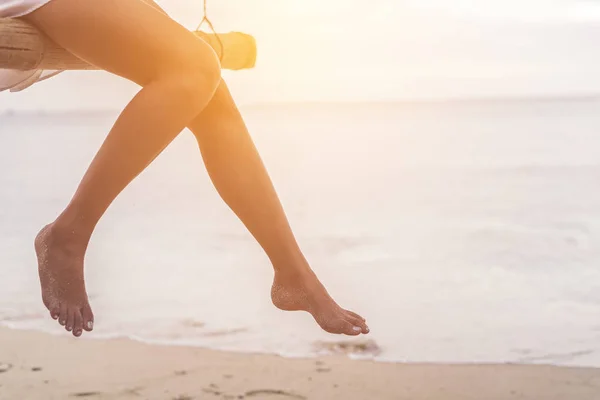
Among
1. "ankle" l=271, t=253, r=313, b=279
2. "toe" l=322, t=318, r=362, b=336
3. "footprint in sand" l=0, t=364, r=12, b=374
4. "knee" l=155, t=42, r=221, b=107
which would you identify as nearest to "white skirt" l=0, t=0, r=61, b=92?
"knee" l=155, t=42, r=221, b=107

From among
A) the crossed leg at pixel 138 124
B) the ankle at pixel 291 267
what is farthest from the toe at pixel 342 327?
the crossed leg at pixel 138 124

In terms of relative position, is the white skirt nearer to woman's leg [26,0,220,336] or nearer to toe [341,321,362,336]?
woman's leg [26,0,220,336]

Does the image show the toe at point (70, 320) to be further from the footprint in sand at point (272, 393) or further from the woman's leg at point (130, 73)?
the footprint in sand at point (272, 393)

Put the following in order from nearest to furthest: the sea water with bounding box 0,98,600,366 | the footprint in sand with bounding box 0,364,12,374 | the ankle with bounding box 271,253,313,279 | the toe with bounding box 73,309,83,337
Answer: the toe with bounding box 73,309,83,337
the ankle with bounding box 271,253,313,279
the footprint in sand with bounding box 0,364,12,374
the sea water with bounding box 0,98,600,366

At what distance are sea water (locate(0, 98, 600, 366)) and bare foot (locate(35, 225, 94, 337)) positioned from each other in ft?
3.93

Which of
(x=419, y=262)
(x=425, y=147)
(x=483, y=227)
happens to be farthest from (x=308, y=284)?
(x=425, y=147)

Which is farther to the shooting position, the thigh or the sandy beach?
the sandy beach

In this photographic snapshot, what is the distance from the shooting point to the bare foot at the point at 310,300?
1.50 meters

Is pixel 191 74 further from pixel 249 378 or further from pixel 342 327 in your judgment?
pixel 249 378

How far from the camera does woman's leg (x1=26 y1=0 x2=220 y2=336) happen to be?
3.86 ft

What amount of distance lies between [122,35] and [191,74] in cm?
11

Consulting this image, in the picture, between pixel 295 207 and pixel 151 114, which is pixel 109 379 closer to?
pixel 151 114

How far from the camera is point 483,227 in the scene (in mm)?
A: 4426

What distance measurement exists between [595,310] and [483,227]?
1.58 metres
